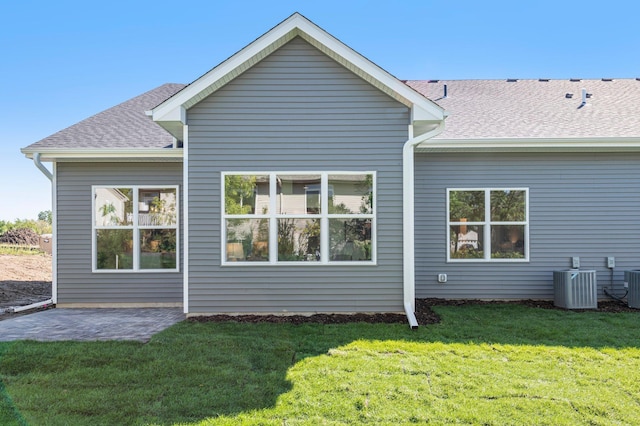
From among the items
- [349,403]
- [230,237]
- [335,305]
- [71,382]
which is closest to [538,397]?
[349,403]

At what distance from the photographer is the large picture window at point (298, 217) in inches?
264

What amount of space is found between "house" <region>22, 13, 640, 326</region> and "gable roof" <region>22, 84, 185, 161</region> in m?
0.06

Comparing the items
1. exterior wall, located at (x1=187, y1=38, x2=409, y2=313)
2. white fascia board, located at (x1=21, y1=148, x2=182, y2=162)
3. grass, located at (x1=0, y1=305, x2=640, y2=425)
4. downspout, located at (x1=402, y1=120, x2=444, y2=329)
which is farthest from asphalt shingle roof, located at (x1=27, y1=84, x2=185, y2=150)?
downspout, located at (x1=402, y1=120, x2=444, y2=329)

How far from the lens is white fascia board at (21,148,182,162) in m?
7.48

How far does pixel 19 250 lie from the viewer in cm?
1966

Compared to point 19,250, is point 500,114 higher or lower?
higher

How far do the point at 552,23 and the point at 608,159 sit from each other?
354 inches

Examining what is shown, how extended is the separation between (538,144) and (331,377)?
6153 millimetres

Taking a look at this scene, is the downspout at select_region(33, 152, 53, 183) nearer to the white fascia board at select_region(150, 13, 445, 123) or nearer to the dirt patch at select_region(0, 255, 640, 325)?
the dirt patch at select_region(0, 255, 640, 325)

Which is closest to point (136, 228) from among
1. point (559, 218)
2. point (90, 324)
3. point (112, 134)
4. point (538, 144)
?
point (112, 134)

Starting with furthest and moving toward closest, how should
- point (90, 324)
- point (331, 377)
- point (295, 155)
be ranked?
point (295, 155) → point (90, 324) → point (331, 377)

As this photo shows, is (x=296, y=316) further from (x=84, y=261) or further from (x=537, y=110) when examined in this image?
(x=537, y=110)

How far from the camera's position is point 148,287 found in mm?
7906

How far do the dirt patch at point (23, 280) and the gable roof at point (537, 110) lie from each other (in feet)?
31.4
